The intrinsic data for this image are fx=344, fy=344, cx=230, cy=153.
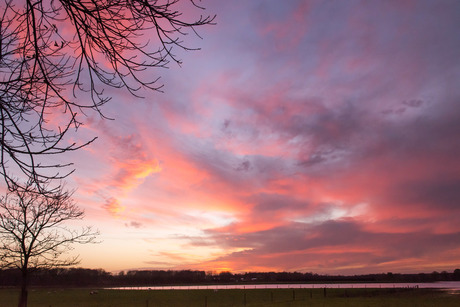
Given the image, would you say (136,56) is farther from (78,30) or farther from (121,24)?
(78,30)

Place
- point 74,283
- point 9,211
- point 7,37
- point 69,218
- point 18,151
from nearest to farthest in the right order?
point 18,151 → point 7,37 → point 9,211 → point 69,218 → point 74,283

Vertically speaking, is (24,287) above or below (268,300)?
above

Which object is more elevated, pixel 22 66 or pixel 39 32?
pixel 39 32

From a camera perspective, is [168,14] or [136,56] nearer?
[168,14]

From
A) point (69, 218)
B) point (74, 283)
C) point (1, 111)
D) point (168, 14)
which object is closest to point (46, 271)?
point (69, 218)

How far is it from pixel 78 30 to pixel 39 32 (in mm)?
380

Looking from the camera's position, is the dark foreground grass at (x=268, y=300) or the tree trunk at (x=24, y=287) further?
the dark foreground grass at (x=268, y=300)

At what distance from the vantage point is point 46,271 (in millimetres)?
16250

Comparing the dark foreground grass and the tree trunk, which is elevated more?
the tree trunk

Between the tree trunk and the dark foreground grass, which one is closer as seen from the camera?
the tree trunk

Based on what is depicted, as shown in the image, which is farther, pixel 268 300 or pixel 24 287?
pixel 268 300

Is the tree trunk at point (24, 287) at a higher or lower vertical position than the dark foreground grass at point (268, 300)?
higher

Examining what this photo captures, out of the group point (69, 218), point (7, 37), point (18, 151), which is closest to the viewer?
point (18, 151)

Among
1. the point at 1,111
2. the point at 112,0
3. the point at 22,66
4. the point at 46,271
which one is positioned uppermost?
the point at 112,0
